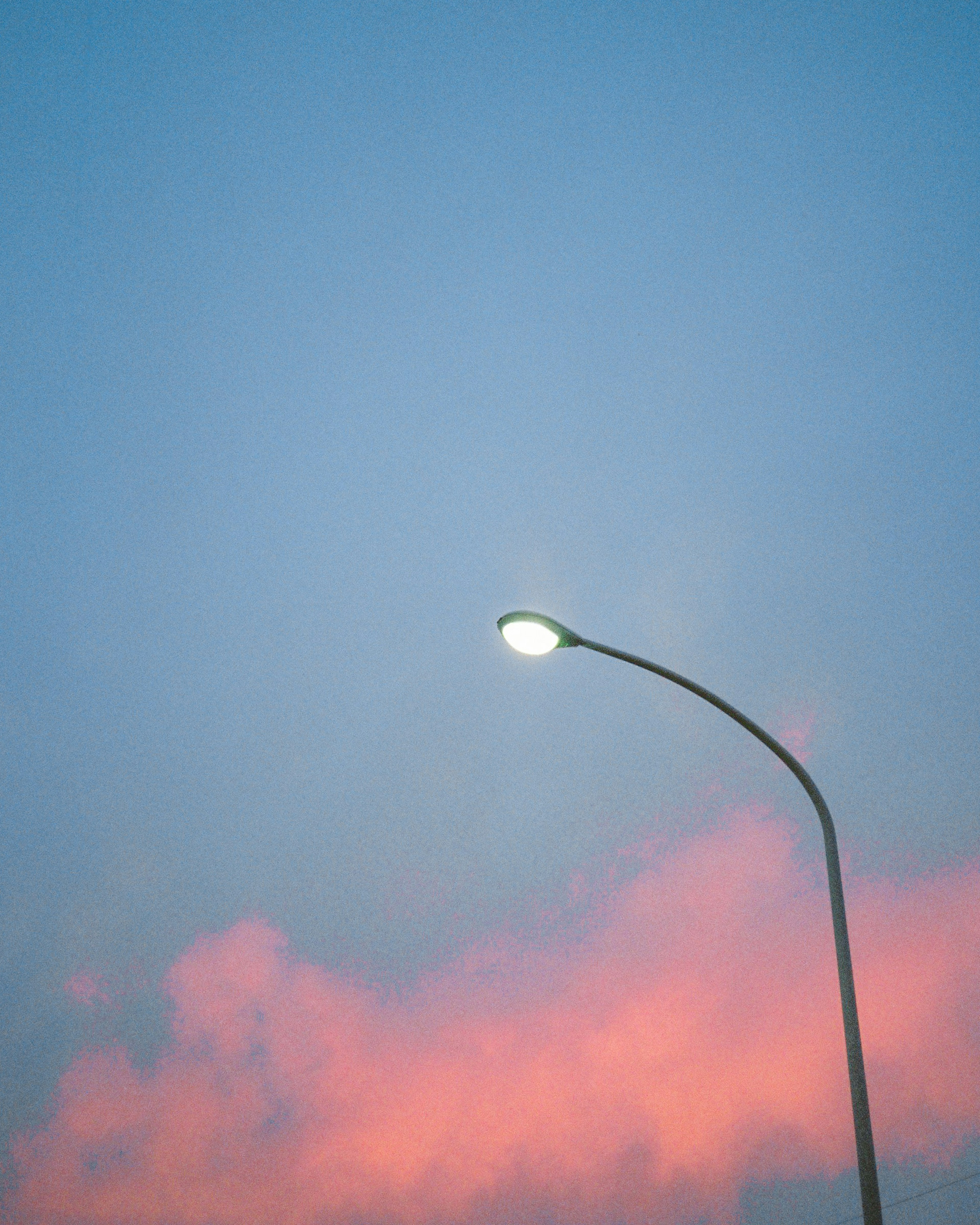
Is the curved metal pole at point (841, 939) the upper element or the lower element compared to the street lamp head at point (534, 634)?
lower

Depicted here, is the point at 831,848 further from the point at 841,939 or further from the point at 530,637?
the point at 530,637

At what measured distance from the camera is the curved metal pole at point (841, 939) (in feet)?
20.3

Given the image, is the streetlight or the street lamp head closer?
the streetlight

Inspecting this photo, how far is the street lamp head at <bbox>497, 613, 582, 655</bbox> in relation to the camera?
24.9ft

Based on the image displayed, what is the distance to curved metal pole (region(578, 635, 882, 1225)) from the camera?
6.20 m

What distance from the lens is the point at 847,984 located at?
22.4 ft

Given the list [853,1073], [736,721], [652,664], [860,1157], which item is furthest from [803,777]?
[860,1157]

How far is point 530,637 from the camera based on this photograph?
776 cm

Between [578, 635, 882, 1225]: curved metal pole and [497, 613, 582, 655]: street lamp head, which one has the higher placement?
[497, 613, 582, 655]: street lamp head

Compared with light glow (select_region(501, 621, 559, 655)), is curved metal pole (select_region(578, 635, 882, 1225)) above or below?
below

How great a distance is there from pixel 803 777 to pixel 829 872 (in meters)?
0.91

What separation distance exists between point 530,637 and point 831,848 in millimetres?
3231

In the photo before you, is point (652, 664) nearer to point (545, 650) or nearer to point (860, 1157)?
point (545, 650)

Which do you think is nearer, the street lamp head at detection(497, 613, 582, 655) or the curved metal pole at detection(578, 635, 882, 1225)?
the curved metal pole at detection(578, 635, 882, 1225)
